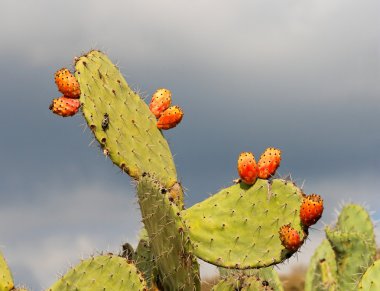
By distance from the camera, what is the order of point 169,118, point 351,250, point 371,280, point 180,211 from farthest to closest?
point 351,250 → point 169,118 → point 180,211 → point 371,280

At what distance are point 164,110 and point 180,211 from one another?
2.79 ft

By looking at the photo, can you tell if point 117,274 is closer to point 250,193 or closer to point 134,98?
point 250,193

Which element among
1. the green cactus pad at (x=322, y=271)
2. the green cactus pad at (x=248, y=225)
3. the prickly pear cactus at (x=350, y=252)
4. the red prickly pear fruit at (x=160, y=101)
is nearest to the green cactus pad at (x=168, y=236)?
the green cactus pad at (x=248, y=225)

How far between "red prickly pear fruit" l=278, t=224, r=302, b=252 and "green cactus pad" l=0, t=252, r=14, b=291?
5.30ft

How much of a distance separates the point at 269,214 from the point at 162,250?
2.07 ft

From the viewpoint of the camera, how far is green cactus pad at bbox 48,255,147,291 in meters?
4.11

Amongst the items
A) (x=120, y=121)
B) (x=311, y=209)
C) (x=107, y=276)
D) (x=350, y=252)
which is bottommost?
(x=107, y=276)

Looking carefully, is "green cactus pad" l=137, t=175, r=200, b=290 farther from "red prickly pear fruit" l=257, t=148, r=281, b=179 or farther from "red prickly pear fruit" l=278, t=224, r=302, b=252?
"red prickly pear fruit" l=257, t=148, r=281, b=179

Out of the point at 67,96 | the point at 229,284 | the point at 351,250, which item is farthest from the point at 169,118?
the point at 351,250

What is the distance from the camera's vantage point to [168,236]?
412 centimetres

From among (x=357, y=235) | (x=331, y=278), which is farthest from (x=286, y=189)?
(x=331, y=278)

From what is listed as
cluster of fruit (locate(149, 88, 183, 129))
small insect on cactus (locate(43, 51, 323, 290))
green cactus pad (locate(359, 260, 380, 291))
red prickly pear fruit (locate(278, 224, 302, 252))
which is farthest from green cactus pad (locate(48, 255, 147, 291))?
green cactus pad (locate(359, 260, 380, 291))

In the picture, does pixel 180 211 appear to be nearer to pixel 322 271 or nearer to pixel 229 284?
pixel 229 284

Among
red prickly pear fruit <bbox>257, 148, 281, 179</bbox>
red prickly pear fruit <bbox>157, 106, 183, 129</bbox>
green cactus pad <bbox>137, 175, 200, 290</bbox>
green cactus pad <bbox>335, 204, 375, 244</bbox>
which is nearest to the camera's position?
green cactus pad <bbox>137, 175, 200, 290</bbox>
